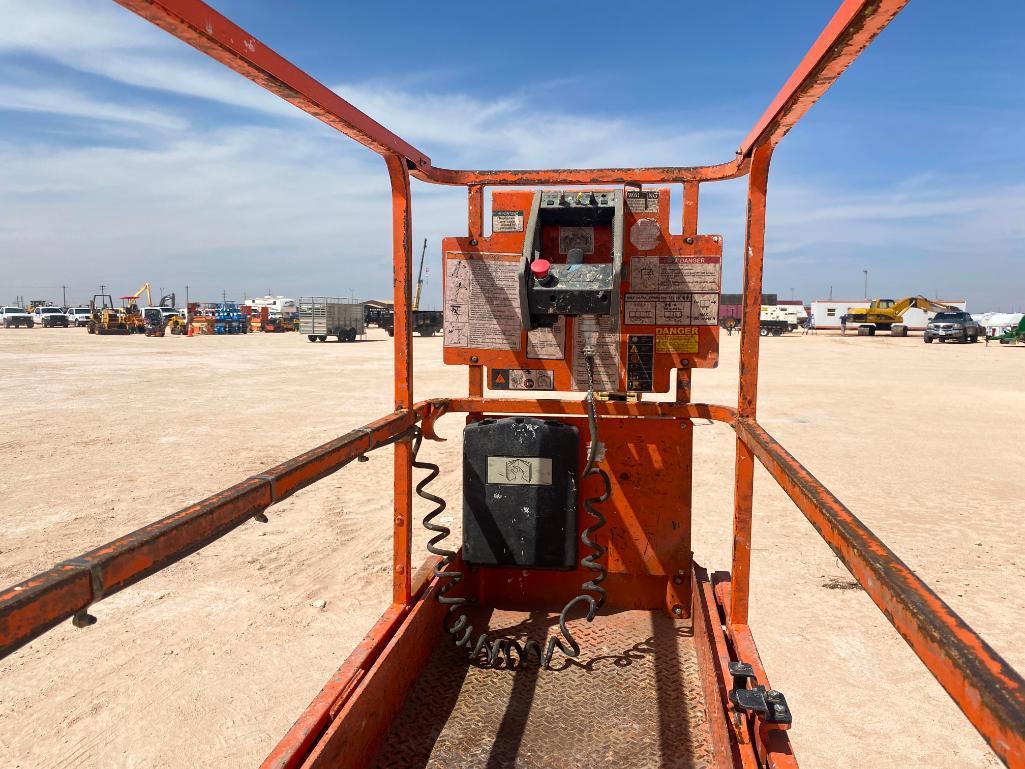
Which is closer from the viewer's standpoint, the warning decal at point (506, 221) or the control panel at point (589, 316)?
the control panel at point (589, 316)

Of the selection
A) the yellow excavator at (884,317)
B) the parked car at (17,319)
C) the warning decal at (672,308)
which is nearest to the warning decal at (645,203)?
the warning decal at (672,308)

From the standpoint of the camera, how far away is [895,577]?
99 cm

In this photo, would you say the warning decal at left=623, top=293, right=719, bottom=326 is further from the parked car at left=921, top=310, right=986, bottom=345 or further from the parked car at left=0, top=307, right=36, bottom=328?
the parked car at left=0, top=307, right=36, bottom=328

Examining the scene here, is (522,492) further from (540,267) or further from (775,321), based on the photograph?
(775,321)

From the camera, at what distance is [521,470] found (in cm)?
278

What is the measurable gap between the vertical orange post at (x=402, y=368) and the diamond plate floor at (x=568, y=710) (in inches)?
15.4

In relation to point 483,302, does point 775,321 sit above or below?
above

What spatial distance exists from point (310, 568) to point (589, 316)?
8.18 ft

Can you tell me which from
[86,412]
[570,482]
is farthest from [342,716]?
[86,412]

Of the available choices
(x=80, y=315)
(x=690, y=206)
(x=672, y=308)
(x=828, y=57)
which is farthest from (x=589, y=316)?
(x=80, y=315)

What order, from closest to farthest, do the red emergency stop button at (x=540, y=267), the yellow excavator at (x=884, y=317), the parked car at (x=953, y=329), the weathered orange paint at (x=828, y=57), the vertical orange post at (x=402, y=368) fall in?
the weathered orange paint at (x=828, y=57), the red emergency stop button at (x=540, y=267), the vertical orange post at (x=402, y=368), the parked car at (x=953, y=329), the yellow excavator at (x=884, y=317)

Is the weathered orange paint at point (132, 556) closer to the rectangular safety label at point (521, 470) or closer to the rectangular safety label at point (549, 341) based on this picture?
the rectangular safety label at point (521, 470)

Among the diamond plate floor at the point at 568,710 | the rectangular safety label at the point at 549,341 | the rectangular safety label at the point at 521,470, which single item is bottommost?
the diamond plate floor at the point at 568,710

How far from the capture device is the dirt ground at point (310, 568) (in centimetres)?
262
